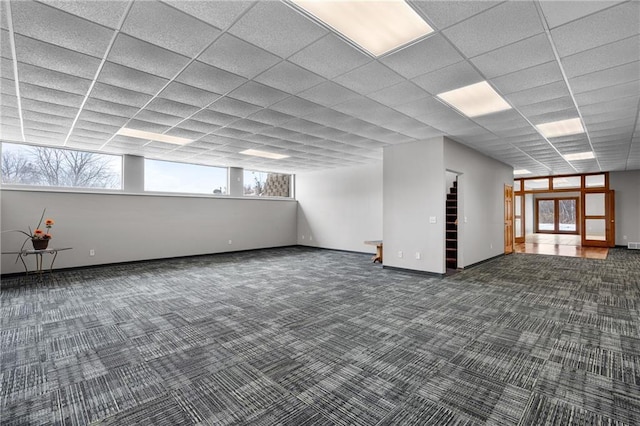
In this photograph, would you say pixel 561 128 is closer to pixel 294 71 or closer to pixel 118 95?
pixel 294 71

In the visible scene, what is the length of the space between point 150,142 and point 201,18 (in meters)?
4.54

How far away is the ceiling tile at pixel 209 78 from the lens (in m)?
3.05

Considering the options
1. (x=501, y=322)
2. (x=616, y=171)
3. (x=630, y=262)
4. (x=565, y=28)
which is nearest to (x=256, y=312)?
(x=501, y=322)

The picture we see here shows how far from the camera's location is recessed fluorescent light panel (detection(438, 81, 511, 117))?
3586mm

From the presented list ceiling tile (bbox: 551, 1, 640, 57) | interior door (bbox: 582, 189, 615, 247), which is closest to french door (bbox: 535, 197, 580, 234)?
interior door (bbox: 582, 189, 615, 247)

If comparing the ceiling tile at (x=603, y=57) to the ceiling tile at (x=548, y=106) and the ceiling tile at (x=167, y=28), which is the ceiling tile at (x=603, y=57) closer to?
the ceiling tile at (x=548, y=106)

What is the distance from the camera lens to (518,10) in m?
2.16

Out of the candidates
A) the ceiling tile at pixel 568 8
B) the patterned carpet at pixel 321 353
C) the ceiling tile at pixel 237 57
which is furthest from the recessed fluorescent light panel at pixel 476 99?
the patterned carpet at pixel 321 353

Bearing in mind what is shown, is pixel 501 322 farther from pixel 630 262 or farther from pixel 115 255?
pixel 115 255

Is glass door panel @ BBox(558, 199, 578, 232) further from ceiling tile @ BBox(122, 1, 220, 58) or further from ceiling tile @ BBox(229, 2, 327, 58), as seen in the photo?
ceiling tile @ BBox(122, 1, 220, 58)

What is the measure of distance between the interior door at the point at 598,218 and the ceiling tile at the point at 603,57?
1025cm

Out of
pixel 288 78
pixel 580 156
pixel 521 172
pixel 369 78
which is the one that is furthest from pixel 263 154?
pixel 521 172

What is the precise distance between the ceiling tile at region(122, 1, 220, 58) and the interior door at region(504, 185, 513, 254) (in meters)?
8.88

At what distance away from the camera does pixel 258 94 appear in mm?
3688
